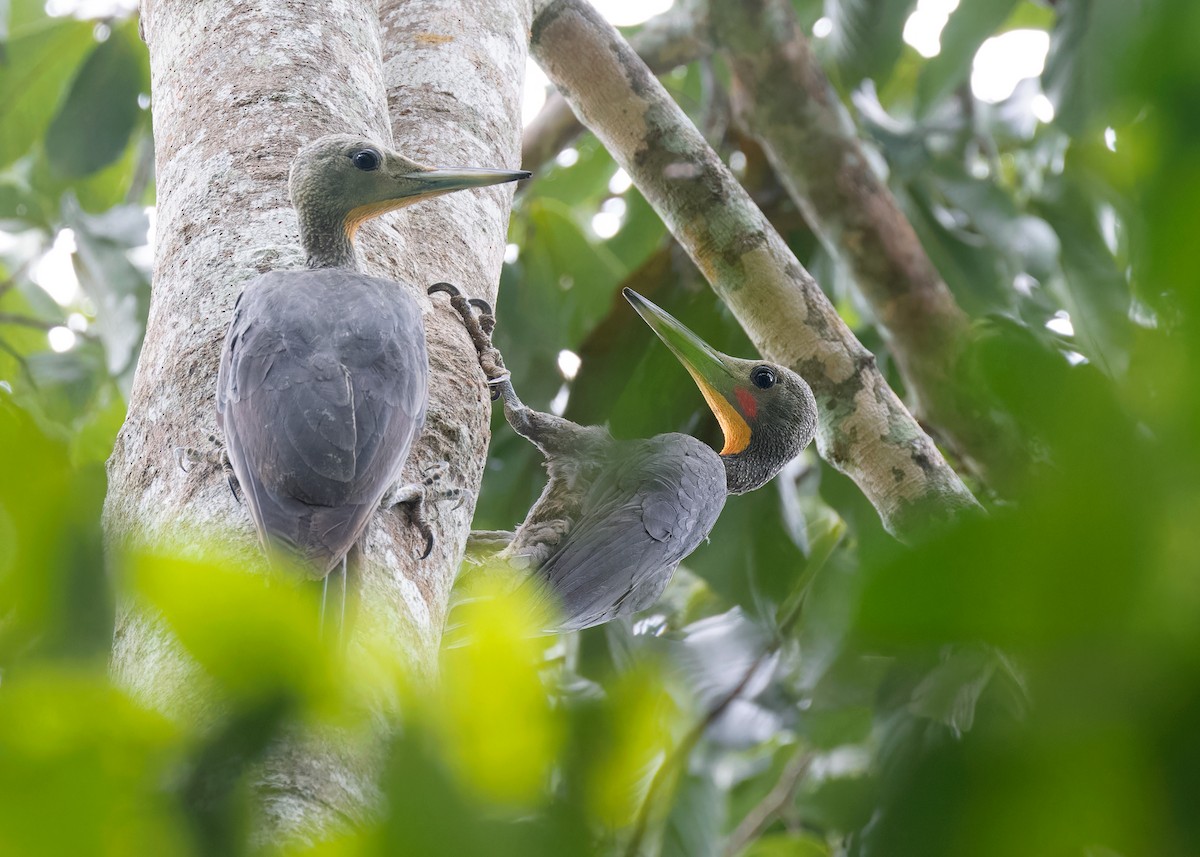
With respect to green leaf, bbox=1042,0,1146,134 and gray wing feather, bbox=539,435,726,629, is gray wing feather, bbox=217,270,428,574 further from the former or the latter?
green leaf, bbox=1042,0,1146,134

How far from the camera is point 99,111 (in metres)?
4.67

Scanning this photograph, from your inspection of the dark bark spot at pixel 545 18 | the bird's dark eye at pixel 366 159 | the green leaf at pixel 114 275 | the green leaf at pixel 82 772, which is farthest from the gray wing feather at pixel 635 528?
the green leaf at pixel 82 772

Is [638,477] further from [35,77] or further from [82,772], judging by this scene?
[35,77]

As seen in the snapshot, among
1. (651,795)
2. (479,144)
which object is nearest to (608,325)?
(479,144)

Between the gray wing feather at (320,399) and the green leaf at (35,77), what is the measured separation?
3.31m

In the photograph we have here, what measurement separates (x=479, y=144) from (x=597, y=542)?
1.14 metres

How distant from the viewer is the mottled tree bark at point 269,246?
1.95 meters

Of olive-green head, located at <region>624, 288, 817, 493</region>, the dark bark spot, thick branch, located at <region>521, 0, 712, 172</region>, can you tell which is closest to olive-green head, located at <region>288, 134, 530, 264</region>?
the dark bark spot

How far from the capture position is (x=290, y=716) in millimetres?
712

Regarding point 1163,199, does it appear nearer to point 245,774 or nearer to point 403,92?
point 245,774

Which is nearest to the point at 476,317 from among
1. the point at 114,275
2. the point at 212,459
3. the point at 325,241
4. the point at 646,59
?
the point at 325,241

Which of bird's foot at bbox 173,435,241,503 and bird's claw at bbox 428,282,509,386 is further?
bird's claw at bbox 428,282,509,386

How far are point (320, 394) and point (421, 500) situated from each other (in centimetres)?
27

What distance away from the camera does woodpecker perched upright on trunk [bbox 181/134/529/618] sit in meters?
1.89
